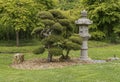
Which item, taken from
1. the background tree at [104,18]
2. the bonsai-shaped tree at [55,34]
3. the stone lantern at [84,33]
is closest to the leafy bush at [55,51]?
the bonsai-shaped tree at [55,34]

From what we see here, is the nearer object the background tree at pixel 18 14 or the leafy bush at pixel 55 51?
the leafy bush at pixel 55 51

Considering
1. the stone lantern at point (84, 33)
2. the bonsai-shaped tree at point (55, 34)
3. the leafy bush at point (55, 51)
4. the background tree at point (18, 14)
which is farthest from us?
the background tree at point (18, 14)

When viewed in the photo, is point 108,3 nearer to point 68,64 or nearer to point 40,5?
point 40,5

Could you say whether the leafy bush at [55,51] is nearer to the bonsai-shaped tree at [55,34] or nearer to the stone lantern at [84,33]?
the bonsai-shaped tree at [55,34]

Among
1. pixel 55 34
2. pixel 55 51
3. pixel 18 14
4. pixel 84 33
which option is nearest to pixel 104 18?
pixel 18 14

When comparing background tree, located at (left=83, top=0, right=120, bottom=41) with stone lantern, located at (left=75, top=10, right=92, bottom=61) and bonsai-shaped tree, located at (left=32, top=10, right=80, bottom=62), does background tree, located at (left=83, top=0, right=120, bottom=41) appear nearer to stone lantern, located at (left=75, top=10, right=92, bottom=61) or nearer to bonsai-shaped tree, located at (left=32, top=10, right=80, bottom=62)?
stone lantern, located at (left=75, top=10, right=92, bottom=61)

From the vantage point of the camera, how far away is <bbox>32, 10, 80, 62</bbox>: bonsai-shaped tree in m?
13.5

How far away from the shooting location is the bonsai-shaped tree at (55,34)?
13539mm

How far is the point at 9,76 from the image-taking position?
10.6 metres

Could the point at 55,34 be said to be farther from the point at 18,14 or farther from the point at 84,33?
the point at 18,14

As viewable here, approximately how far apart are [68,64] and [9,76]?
11.4 ft

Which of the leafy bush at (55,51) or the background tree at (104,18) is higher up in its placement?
the background tree at (104,18)

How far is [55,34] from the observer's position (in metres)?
14.0

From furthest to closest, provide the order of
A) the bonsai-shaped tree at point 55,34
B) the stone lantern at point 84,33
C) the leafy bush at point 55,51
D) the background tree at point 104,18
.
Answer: the background tree at point 104,18 → the stone lantern at point 84,33 → the bonsai-shaped tree at point 55,34 → the leafy bush at point 55,51
